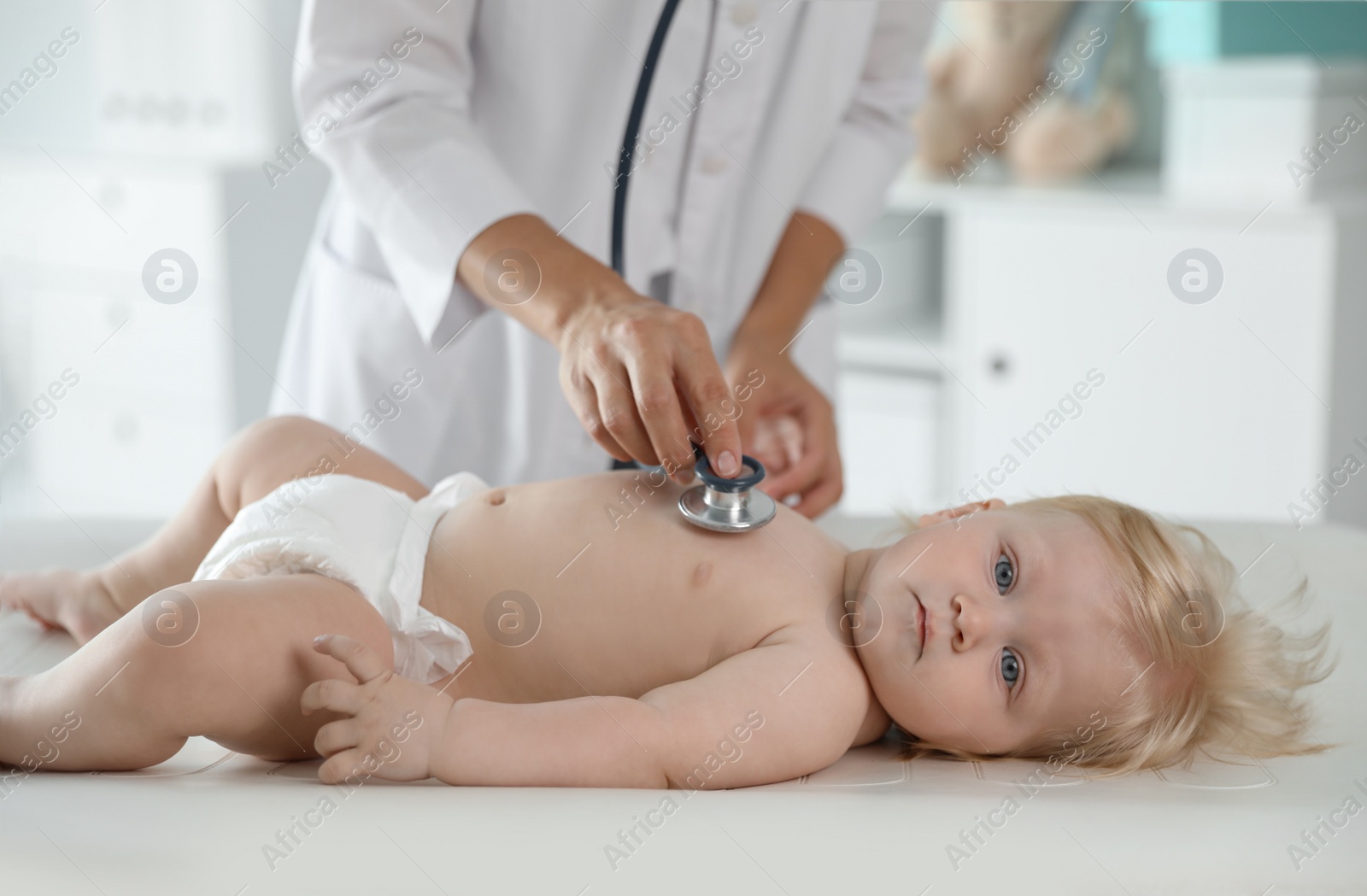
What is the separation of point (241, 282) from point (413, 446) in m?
1.45

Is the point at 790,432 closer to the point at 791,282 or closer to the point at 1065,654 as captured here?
the point at 791,282

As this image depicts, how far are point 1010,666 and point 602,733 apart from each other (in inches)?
13.9

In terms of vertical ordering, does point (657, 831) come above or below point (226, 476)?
below

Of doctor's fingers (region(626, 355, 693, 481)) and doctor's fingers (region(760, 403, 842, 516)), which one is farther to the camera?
doctor's fingers (region(760, 403, 842, 516))

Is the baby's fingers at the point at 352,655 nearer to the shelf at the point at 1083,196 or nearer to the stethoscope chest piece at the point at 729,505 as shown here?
the stethoscope chest piece at the point at 729,505

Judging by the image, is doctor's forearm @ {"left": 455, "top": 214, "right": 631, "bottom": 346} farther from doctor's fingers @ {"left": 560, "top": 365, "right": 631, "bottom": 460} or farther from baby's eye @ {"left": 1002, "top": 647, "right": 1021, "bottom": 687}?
baby's eye @ {"left": 1002, "top": 647, "right": 1021, "bottom": 687}

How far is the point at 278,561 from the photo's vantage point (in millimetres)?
929

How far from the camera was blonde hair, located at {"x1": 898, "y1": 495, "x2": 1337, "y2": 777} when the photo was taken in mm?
921

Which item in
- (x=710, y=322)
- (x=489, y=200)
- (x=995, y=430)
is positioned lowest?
(x=995, y=430)

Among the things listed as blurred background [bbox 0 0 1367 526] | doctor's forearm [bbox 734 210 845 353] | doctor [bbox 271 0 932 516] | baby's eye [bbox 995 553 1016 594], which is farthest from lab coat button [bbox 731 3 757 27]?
blurred background [bbox 0 0 1367 526]

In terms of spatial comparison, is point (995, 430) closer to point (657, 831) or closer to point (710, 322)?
point (710, 322)

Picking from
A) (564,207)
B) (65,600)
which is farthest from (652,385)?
(65,600)

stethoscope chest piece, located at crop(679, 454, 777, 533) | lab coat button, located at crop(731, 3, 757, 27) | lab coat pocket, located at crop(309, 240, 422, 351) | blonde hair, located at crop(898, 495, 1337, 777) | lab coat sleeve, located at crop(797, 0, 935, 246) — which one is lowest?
blonde hair, located at crop(898, 495, 1337, 777)

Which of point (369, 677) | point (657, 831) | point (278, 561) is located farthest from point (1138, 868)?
point (278, 561)
